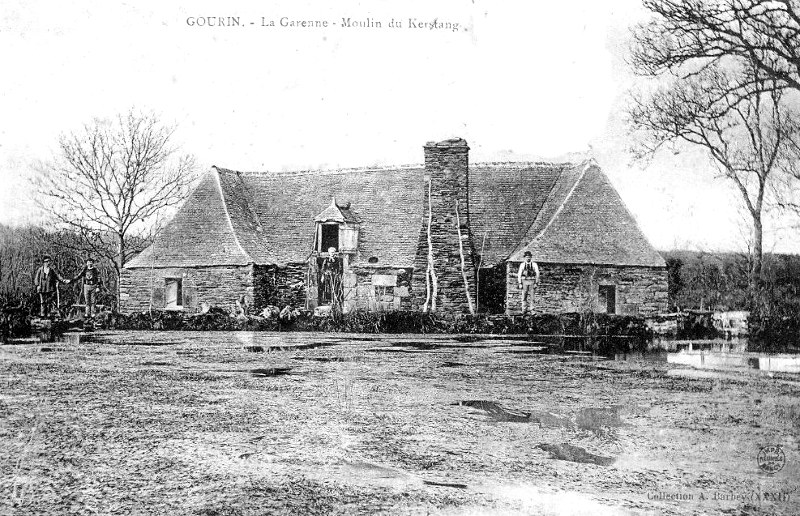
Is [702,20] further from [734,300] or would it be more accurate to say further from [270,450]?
[270,450]

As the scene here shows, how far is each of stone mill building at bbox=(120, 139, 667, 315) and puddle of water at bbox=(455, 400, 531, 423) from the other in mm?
1978

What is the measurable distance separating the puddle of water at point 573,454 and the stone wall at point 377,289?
283 centimetres

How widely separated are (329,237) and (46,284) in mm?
2711

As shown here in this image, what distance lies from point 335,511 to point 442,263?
11.8ft

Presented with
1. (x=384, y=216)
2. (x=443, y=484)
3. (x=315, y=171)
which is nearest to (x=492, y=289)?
(x=384, y=216)

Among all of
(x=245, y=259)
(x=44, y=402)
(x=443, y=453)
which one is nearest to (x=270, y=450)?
(x=443, y=453)

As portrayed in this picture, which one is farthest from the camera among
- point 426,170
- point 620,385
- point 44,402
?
point 426,170

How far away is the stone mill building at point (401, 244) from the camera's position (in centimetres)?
673

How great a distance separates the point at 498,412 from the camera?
4566mm

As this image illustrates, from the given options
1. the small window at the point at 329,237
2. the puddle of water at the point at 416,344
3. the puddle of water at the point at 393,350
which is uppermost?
the small window at the point at 329,237

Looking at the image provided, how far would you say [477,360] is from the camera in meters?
5.80

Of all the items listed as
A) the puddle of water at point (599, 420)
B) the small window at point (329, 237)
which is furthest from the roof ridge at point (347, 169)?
the puddle of water at point (599, 420)

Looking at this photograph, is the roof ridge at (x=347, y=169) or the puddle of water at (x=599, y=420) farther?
the roof ridge at (x=347, y=169)

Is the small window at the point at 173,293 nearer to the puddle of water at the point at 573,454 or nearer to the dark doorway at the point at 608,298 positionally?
the dark doorway at the point at 608,298
